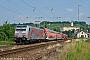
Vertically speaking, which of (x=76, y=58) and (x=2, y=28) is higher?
(x=2, y=28)

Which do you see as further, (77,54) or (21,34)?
(21,34)

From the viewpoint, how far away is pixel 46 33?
57.1 meters

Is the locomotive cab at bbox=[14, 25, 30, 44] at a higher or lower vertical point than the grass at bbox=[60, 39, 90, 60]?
higher

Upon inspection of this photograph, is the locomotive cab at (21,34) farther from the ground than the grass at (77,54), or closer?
farther from the ground

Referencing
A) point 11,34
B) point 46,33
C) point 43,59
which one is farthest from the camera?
point 11,34

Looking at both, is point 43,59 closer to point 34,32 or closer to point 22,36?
point 22,36

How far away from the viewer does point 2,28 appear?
68.0m

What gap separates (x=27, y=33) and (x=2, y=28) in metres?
32.3

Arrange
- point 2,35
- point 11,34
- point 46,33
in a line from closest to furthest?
point 46,33 → point 2,35 → point 11,34

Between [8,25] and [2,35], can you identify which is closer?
[2,35]

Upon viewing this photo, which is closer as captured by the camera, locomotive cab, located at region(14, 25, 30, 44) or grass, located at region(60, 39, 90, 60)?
grass, located at region(60, 39, 90, 60)

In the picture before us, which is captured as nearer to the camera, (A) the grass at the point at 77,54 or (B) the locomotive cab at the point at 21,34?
(A) the grass at the point at 77,54

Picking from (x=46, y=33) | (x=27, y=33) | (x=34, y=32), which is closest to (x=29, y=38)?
(x=27, y=33)

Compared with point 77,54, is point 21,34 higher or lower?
higher
